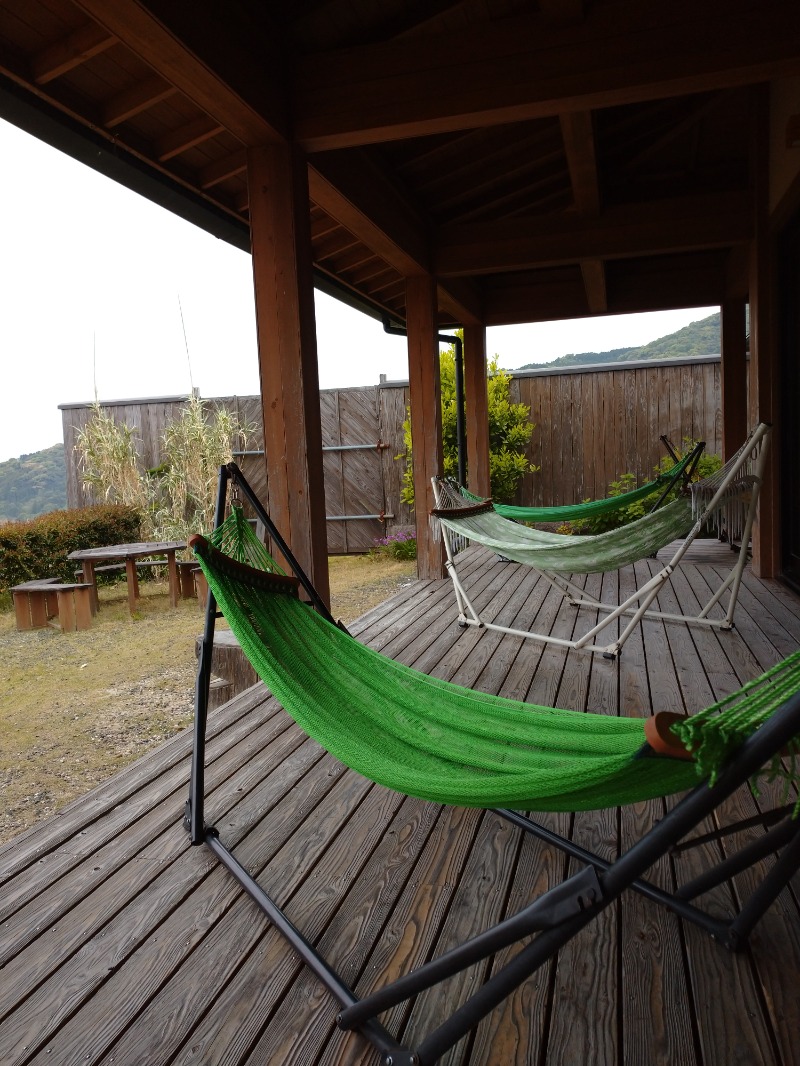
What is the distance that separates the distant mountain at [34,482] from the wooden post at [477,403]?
4.14 meters

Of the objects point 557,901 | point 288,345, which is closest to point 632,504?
point 288,345

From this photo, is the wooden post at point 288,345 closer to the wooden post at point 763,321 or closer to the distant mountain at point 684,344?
the wooden post at point 763,321

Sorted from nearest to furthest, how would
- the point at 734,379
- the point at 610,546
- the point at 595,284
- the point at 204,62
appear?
the point at 204,62 < the point at 610,546 < the point at 595,284 < the point at 734,379

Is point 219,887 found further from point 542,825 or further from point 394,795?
point 542,825

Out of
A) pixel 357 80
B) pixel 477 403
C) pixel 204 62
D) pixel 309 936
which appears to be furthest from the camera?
pixel 477 403

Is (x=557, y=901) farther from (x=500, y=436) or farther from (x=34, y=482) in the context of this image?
(x=34, y=482)

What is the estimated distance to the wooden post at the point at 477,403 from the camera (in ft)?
21.5

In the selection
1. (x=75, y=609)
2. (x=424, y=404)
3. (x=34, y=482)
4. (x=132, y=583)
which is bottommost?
(x=75, y=609)

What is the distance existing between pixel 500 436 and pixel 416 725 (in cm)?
638

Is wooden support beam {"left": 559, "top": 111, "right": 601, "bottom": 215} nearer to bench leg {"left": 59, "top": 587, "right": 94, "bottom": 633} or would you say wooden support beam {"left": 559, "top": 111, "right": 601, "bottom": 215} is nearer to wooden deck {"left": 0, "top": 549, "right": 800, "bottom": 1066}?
wooden deck {"left": 0, "top": 549, "right": 800, "bottom": 1066}

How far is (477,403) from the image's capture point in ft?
21.5

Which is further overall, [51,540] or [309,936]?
[51,540]

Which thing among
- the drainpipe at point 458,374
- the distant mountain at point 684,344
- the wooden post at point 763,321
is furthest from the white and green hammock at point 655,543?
the distant mountain at point 684,344

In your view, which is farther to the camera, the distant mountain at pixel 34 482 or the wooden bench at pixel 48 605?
the distant mountain at pixel 34 482
